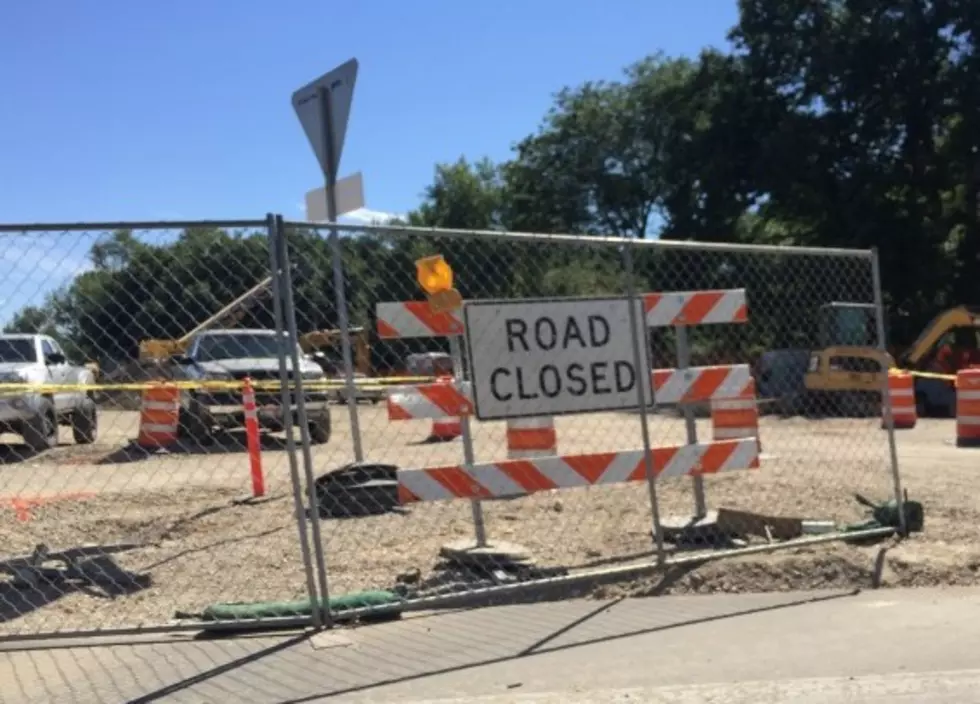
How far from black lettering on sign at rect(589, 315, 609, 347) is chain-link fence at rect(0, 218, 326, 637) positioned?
1903 mm

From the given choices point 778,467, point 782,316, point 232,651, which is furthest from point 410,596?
point 782,316

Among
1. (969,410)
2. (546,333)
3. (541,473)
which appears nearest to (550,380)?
(546,333)

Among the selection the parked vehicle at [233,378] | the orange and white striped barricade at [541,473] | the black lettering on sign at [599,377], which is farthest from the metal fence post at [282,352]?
the parked vehicle at [233,378]

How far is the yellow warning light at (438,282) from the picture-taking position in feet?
21.5

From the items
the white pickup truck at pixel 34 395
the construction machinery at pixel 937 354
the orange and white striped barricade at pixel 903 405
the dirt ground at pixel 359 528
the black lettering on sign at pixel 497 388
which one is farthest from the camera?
the construction machinery at pixel 937 354

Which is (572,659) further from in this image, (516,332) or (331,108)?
(331,108)

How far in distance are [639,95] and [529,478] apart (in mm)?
42621

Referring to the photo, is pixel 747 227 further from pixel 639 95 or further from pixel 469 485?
pixel 469 485

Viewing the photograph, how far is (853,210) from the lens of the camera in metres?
31.5

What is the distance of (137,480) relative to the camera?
39.4 feet

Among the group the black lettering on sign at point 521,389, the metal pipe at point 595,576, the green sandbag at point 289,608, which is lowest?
the metal pipe at point 595,576

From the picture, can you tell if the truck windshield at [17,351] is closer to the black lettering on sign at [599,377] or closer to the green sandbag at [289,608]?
the green sandbag at [289,608]

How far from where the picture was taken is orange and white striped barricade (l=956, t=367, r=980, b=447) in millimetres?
14938

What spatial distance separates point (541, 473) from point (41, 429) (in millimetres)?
10147
